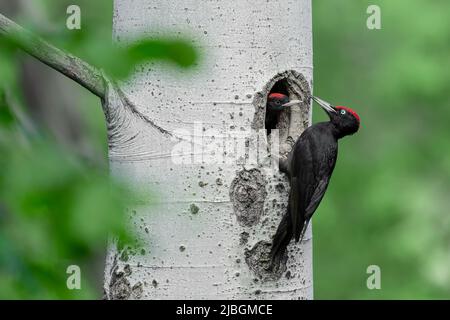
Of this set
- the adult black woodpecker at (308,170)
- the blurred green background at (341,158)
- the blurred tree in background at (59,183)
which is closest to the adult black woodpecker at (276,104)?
the adult black woodpecker at (308,170)

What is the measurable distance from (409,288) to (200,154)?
6.07 meters

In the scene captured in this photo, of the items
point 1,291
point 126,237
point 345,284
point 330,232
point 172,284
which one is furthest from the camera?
point 345,284

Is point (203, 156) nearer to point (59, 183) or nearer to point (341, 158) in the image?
point (59, 183)

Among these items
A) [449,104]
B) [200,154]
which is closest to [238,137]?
[200,154]

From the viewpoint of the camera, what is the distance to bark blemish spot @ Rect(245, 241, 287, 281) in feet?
10.1

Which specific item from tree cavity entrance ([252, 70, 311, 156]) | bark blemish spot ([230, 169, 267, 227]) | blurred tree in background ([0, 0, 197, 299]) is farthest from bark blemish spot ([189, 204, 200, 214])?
blurred tree in background ([0, 0, 197, 299])

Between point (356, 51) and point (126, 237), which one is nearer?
point (126, 237)

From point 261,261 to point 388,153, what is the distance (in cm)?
663

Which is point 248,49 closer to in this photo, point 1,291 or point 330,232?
point 1,291

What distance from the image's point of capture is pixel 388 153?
9477mm

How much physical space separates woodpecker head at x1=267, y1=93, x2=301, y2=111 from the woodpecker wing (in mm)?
194

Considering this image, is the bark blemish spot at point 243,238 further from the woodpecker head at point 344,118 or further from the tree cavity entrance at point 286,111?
the woodpecker head at point 344,118

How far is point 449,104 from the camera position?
872 cm

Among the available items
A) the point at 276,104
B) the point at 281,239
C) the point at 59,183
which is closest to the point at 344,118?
the point at 276,104
